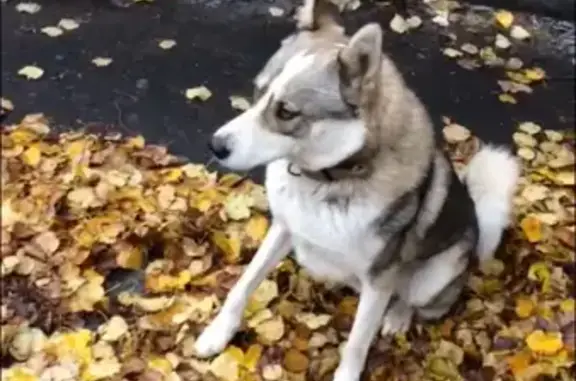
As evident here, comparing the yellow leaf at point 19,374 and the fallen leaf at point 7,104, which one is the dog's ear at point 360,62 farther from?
the fallen leaf at point 7,104

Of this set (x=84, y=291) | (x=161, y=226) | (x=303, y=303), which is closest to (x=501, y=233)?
(x=303, y=303)

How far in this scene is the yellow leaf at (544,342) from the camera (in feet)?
9.39

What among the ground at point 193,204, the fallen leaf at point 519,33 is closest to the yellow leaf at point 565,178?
the ground at point 193,204

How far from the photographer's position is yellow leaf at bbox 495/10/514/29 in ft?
13.6

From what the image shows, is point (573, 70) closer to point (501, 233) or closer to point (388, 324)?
point (501, 233)

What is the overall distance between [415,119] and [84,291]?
111cm

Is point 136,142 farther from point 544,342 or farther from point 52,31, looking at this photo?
point 544,342

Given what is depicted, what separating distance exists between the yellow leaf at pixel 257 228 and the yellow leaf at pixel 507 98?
3.79 ft

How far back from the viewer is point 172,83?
370 cm

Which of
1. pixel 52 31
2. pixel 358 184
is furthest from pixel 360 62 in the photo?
pixel 52 31

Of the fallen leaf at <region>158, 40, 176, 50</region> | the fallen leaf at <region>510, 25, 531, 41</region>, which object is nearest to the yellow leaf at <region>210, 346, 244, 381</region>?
the fallen leaf at <region>158, 40, 176, 50</region>

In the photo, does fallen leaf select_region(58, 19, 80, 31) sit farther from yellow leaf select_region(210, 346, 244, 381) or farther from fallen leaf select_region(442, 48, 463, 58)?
yellow leaf select_region(210, 346, 244, 381)

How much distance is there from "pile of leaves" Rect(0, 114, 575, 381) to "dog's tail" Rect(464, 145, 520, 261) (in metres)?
0.22

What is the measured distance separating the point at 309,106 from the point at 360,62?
15 cm
